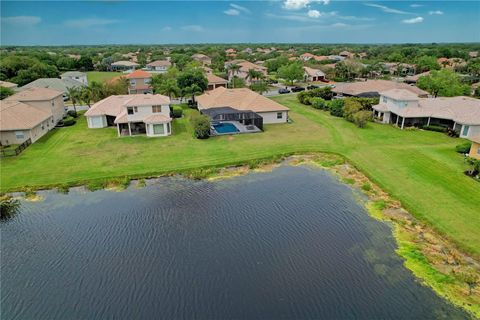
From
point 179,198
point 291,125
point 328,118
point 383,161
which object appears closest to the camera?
point 179,198

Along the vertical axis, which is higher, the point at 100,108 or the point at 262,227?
the point at 100,108

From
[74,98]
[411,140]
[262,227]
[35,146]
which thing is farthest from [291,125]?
[74,98]

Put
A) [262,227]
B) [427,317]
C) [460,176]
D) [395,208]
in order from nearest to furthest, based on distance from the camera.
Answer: [427,317], [262,227], [395,208], [460,176]

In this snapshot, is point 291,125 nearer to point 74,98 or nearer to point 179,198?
point 179,198

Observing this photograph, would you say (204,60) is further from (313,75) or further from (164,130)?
(164,130)

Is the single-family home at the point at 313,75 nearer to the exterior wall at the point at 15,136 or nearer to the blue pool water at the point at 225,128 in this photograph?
the blue pool water at the point at 225,128
